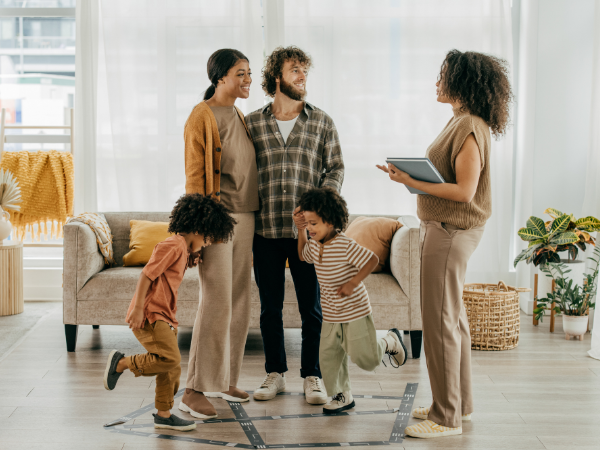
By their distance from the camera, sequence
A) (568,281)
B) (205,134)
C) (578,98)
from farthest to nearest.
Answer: (578,98), (568,281), (205,134)

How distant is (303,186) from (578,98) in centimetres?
263

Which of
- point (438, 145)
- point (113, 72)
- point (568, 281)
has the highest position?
point (113, 72)

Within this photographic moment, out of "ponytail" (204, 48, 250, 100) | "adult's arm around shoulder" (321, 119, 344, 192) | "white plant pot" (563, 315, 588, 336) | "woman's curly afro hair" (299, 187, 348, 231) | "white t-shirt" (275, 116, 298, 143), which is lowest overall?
"white plant pot" (563, 315, 588, 336)

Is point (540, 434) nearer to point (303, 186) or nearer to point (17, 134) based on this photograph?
point (303, 186)

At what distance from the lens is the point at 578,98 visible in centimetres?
402

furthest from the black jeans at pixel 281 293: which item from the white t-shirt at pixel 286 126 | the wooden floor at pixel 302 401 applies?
the white t-shirt at pixel 286 126

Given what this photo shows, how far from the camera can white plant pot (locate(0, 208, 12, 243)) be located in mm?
3863

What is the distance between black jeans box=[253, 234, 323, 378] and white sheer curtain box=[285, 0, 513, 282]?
1.85 meters

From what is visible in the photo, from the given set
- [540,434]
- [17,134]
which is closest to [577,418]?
[540,434]

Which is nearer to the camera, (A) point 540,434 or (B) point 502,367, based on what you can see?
(A) point 540,434

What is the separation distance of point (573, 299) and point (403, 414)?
1.70m

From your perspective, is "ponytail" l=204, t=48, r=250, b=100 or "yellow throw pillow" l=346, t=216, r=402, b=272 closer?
"ponytail" l=204, t=48, r=250, b=100

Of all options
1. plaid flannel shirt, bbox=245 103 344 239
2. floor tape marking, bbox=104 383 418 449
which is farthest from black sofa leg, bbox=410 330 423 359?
plaid flannel shirt, bbox=245 103 344 239

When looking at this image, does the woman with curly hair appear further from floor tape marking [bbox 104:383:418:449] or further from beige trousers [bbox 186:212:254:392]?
beige trousers [bbox 186:212:254:392]
